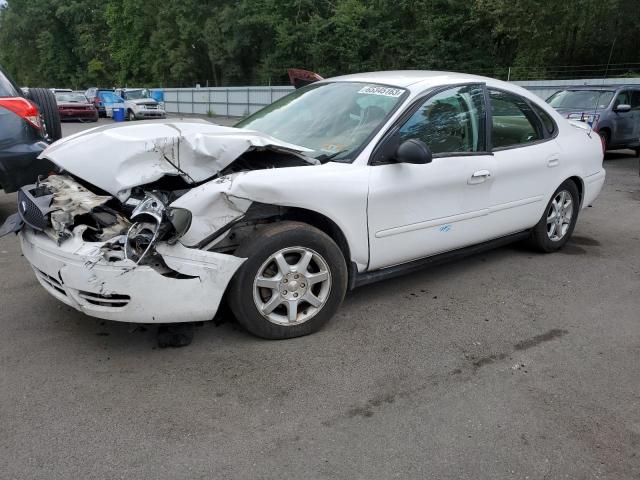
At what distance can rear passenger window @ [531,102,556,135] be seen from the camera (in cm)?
482

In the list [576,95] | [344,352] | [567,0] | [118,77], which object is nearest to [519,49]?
[567,0]

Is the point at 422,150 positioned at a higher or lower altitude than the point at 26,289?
higher

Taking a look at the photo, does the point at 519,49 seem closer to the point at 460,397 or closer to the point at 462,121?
the point at 462,121

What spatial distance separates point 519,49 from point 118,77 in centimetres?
4700

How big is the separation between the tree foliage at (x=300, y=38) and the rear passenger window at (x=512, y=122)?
18315 millimetres

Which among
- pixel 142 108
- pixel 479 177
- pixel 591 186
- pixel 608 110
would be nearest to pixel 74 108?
pixel 142 108

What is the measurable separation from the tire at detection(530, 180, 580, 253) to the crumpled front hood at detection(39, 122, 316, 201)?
268 cm

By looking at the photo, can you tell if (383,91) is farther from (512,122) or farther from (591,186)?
(591,186)

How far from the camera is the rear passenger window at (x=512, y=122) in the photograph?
4375 millimetres

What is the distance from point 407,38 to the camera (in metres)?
28.8

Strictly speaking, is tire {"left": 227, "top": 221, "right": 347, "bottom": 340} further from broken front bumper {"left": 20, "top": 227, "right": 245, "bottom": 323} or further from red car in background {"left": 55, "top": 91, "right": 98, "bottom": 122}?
red car in background {"left": 55, "top": 91, "right": 98, "bottom": 122}

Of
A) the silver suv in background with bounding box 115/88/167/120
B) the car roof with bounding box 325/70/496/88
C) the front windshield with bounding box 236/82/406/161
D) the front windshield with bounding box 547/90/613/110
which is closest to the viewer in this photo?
the front windshield with bounding box 236/82/406/161

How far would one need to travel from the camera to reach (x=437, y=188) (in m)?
3.83

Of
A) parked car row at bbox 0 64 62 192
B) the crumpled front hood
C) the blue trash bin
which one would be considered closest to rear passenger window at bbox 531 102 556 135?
the crumpled front hood
